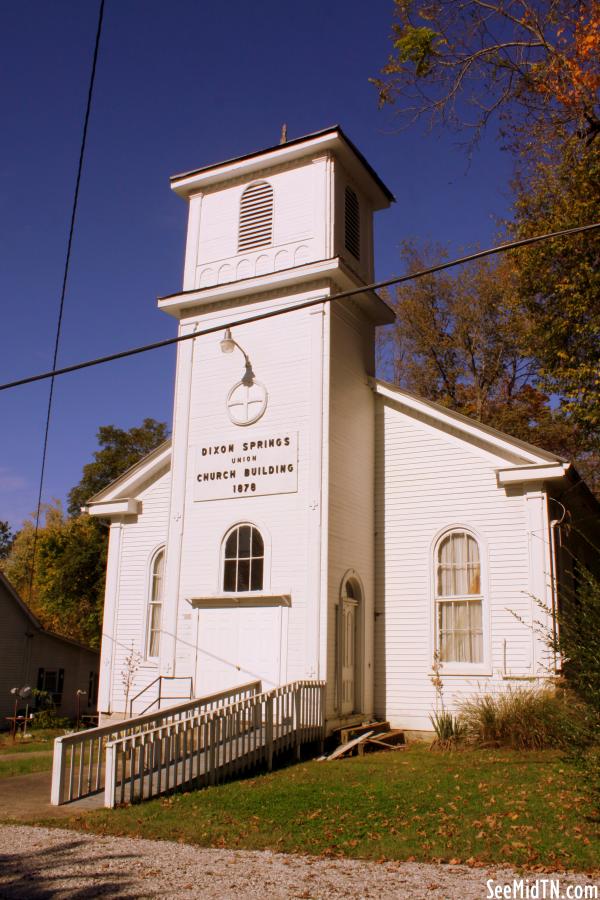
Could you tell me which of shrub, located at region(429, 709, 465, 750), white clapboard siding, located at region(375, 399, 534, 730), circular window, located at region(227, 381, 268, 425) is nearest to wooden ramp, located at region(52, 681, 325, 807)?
shrub, located at region(429, 709, 465, 750)

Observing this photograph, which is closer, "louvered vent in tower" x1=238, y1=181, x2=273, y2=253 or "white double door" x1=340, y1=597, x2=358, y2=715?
"white double door" x1=340, y1=597, x2=358, y2=715

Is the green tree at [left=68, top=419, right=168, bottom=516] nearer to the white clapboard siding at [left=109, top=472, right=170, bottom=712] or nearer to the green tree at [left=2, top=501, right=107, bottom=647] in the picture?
the green tree at [left=2, top=501, right=107, bottom=647]

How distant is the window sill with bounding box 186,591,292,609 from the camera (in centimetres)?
1538

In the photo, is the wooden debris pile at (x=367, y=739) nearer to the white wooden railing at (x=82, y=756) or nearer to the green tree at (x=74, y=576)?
the white wooden railing at (x=82, y=756)

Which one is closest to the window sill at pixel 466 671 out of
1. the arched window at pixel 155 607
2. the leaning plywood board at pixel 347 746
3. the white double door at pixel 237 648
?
the leaning plywood board at pixel 347 746

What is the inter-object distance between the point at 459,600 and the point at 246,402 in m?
6.12

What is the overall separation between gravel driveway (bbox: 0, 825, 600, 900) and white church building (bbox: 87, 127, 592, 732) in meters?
7.26

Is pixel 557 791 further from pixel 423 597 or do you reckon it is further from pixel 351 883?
pixel 423 597

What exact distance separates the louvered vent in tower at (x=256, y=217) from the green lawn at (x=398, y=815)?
451 inches

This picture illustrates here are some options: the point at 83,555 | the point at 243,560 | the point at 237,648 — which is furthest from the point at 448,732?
the point at 83,555

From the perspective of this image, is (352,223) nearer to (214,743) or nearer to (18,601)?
(214,743)

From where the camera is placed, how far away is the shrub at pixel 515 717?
42.6ft

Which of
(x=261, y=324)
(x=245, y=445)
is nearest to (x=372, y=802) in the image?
(x=245, y=445)

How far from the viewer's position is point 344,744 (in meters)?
14.4
